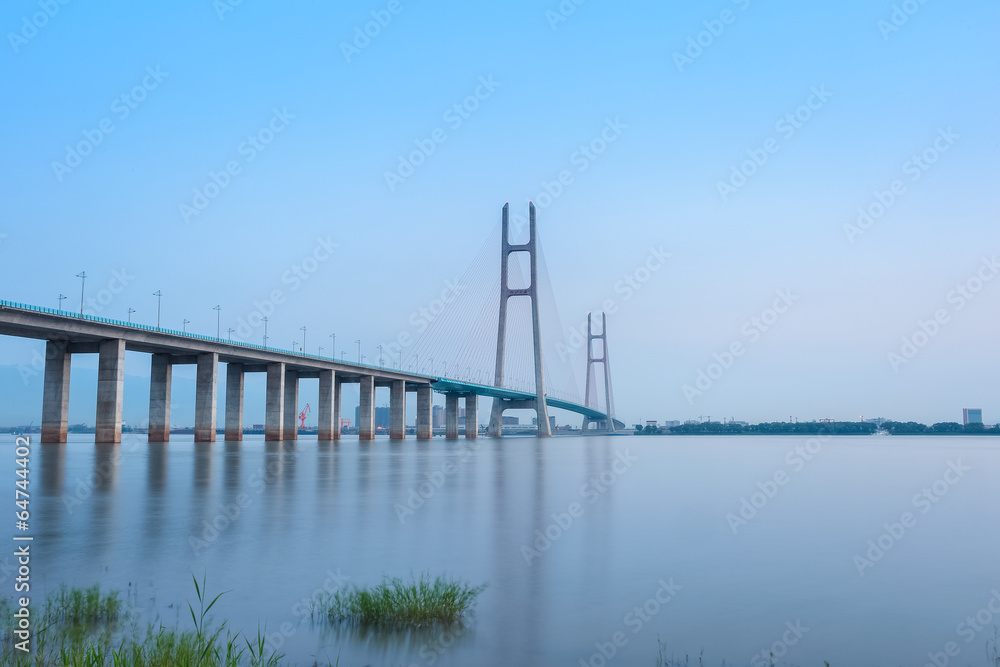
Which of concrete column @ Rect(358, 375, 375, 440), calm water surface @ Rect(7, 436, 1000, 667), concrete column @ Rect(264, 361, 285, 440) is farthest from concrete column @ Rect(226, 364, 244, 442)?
calm water surface @ Rect(7, 436, 1000, 667)

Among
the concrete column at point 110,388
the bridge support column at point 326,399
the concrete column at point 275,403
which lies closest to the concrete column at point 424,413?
the bridge support column at point 326,399

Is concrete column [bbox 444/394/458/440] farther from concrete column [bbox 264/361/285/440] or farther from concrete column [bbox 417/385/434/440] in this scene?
concrete column [bbox 264/361/285/440]

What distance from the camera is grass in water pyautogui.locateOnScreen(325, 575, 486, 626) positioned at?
901 cm

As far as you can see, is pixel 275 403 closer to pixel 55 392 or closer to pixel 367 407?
pixel 367 407

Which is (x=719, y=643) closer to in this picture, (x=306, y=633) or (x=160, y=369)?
(x=306, y=633)

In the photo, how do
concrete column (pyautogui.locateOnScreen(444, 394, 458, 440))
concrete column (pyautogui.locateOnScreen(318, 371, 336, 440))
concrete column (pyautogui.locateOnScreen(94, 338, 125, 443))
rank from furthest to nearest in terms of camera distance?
1. concrete column (pyautogui.locateOnScreen(444, 394, 458, 440))
2. concrete column (pyautogui.locateOnScreen(318, 371, 336, 440))
3. concrete column (pyautogui.locateOnScreen(94, 338, 125, 443))

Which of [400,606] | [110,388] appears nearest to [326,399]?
[110,388]

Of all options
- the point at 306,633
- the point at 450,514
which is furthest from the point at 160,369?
the point at 306,633

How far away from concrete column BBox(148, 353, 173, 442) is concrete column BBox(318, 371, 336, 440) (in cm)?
2367

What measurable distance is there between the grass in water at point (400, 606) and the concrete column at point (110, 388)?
60.4m

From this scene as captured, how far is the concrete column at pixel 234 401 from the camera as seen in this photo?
282 feet

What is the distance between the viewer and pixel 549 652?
8008 mm

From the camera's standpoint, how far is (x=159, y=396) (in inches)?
2968

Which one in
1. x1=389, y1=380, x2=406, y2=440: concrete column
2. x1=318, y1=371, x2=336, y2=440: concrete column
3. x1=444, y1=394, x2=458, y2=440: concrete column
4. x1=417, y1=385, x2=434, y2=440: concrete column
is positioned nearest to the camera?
x1=318, y1=371, x2=336, y2=440: concrete column
